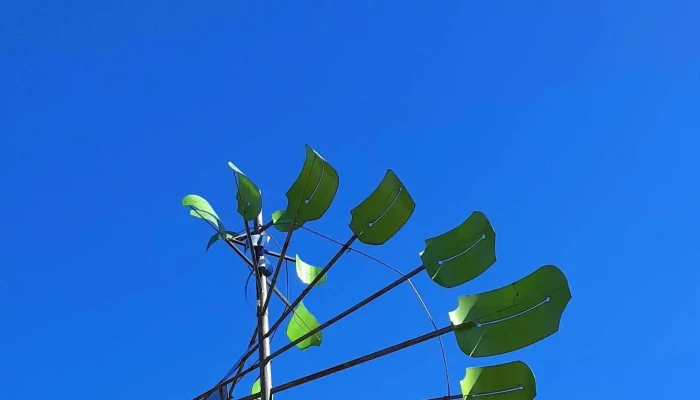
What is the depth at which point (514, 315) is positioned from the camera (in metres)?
3.15

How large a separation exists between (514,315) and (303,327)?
1258mm

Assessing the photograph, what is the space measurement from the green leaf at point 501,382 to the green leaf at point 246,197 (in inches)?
41.6

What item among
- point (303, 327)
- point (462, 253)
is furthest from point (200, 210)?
point (462, 253)

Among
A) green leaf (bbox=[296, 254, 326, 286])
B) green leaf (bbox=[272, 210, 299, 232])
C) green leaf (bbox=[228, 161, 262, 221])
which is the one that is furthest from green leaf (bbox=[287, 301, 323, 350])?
green leaf (bbox=[228, 161, 262, 221])

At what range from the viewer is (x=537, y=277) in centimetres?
316

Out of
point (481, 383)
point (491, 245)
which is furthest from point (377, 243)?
point (481, 383)

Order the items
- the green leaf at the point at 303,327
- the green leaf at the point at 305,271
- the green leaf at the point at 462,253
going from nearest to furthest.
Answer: the green leaf at the point at 462,253 < the green leaf at the point at 305,271 < the green leaf at the point at 303,327

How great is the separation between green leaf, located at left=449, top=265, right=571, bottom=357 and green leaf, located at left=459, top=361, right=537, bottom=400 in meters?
0.07

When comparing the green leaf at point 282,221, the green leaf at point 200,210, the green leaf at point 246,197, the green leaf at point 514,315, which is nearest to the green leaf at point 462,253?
the green leaf at point 514,315

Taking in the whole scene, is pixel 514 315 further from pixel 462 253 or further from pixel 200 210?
pixel 200 210

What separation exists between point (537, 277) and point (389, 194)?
2.07ft

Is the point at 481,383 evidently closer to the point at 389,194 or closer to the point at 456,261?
the point at 456,261

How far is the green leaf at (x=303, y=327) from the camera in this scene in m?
4.07

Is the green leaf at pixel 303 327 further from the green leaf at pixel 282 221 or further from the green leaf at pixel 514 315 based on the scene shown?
the green leaf at pixel 514 315
